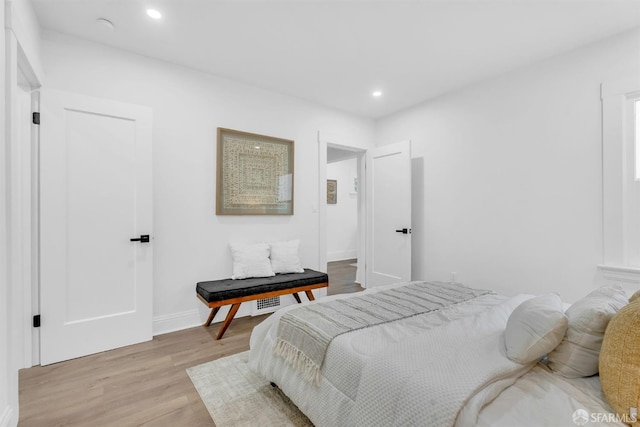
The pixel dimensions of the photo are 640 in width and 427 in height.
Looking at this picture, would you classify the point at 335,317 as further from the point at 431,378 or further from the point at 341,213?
the point at 341,213

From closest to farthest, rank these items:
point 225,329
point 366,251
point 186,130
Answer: point 225,329 < point 186,130 < point 366,251

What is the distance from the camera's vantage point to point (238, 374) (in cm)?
209

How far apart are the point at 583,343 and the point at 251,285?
239cm

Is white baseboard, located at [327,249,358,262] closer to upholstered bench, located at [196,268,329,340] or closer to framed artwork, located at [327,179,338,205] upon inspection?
framed artwork, located at [327,179,338,205]

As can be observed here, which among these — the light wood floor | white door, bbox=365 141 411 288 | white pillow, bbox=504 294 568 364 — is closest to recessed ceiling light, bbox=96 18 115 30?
the light wood floor

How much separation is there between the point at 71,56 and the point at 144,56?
1.82ft

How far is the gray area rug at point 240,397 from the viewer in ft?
5.37

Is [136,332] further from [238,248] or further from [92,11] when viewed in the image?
[92,11]

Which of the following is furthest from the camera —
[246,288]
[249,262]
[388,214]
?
[388,214]

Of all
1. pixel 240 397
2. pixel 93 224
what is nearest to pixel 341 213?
pixel 93 224

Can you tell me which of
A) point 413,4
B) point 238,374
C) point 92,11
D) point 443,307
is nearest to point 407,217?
point 443,307

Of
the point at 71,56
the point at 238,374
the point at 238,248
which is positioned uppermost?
the point at 71,56

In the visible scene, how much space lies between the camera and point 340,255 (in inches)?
284

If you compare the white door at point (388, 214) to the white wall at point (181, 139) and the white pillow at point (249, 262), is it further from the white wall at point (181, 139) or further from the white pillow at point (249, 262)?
the white pillow at point (249, 262)
